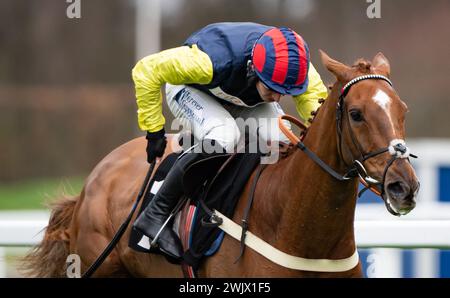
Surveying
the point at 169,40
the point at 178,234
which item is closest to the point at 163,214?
the point at 178,234

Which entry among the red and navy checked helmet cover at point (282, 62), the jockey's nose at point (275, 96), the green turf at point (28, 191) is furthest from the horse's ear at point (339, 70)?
the green turf at point (28, 191)

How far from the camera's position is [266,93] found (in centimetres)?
423

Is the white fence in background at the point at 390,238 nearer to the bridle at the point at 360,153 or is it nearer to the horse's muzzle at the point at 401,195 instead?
the bridle at the point at 360,153

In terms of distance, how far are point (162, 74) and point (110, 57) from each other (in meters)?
18.6

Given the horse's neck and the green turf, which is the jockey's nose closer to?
the horse's neck

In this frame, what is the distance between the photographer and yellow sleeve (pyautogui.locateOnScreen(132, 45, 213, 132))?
14.3ft

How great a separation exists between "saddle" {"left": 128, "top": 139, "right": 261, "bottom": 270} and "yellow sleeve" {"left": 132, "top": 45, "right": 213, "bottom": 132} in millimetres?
365

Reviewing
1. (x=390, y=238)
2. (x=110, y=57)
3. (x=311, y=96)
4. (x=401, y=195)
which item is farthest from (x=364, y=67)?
(x=110, y=57)

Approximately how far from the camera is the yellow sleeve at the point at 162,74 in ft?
14.3

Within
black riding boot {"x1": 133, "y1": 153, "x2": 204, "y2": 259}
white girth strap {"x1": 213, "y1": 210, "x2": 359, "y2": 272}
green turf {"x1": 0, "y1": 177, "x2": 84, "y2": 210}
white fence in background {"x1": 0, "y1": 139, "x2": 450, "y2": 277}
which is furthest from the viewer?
green turf {"x1": 0, "y1": 177, "x2": 84, "y2": 210}

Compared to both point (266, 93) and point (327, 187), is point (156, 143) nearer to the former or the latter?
Answer: point (266, 93)

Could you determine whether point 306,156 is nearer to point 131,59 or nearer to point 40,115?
point 40,115

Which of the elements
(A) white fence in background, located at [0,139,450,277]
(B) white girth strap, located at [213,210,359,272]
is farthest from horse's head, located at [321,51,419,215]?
(A) white fence in background, located at [0,139,450,277]

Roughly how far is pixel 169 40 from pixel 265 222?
18.6 m
